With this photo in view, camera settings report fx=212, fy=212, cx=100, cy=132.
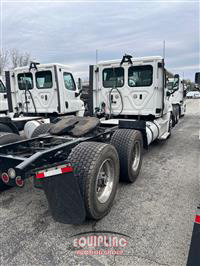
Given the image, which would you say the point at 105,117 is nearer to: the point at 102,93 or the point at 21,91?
the point at 102,93

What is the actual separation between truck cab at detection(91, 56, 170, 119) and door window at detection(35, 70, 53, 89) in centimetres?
180

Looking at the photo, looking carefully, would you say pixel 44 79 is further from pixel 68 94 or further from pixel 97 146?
pixel 97 146

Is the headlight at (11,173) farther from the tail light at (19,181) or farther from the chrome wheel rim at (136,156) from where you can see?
the chrome wheel rim at (136,156)

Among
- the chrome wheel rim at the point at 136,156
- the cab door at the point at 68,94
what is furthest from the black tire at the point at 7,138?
the cab door at the point at 68,94

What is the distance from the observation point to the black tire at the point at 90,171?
8.17ft

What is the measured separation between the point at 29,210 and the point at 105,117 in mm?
3740

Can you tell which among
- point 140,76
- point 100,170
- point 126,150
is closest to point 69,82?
point 140,76

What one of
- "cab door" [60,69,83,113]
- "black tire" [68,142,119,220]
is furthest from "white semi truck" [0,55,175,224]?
"cab door" [60,69,83,113]

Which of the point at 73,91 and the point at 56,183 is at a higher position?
the point at 73,91

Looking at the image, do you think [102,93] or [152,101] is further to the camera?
[102,93]

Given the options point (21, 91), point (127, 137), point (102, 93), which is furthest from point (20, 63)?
point (127, 137)

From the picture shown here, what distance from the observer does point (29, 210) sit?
10.3 ft

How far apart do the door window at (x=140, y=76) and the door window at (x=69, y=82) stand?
259 cm

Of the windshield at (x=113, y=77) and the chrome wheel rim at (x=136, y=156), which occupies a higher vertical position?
the windshield at (x=113, y=77)
